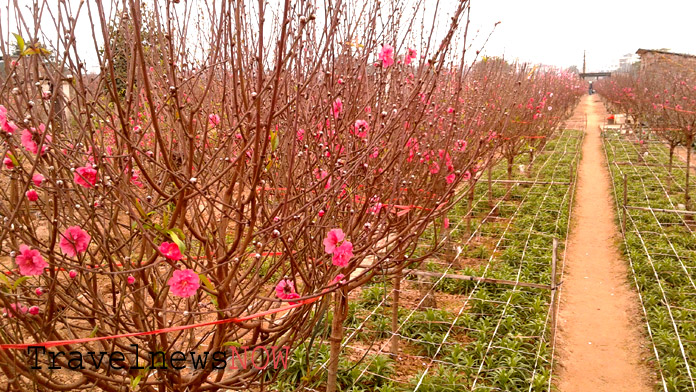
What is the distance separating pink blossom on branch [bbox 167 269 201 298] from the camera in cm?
151

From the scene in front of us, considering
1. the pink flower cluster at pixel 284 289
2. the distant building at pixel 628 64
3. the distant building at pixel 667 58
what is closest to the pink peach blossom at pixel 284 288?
the pink flower cluster at pixel 284 289

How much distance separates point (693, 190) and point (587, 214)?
2.85 metres

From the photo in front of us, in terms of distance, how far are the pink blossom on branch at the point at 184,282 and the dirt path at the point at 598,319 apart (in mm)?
3881

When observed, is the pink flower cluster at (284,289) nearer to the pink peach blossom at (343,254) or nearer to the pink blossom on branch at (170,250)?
the pink peach blossom at (343,254)

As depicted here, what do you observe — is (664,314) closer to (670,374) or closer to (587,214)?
(670,374)

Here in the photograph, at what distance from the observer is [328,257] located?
2.33m

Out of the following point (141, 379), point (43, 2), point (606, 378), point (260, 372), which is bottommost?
point (606, 378)

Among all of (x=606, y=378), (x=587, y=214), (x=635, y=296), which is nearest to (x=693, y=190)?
(x=587, y=214)

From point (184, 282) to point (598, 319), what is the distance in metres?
5.44

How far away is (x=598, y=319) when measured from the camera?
224 inches

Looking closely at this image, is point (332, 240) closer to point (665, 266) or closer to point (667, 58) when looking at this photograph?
point (665, 266)

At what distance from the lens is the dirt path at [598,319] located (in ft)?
15.0

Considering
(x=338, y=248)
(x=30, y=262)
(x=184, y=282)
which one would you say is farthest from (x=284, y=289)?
(x=30, y=262)

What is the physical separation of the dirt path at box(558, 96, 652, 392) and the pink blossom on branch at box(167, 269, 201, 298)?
388 centimetres
